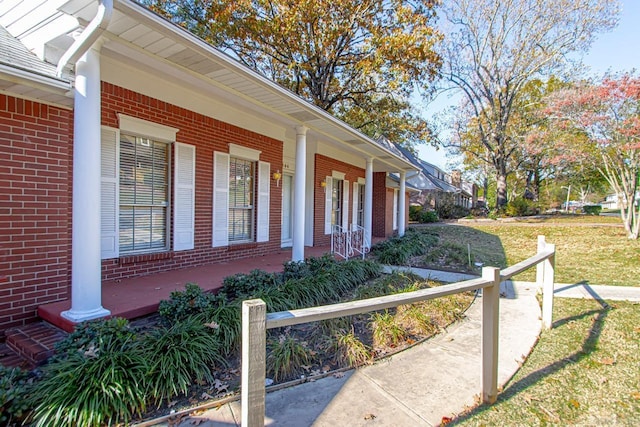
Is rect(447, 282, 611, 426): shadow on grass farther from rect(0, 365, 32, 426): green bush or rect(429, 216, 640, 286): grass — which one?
rect(0, 365, 32, 426): green bush

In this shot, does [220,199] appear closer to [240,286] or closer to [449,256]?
[240,286]

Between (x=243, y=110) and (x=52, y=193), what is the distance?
3.96m

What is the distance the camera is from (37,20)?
3793 mm

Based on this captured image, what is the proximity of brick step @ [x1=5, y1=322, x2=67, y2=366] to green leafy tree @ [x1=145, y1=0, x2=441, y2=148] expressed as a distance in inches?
463

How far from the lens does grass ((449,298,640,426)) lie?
2693 mm

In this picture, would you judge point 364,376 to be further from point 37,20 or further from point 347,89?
point 347,89

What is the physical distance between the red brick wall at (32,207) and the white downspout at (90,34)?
69 centimetres

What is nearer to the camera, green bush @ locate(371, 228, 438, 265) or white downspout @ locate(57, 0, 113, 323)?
white downspout @ locate(57, 0, 113, 323)

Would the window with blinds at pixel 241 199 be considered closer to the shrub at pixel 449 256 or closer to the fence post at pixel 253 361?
the shrub at pixel 449 256

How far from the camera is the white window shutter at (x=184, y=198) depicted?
19.9 ft

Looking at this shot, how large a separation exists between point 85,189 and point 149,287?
6.22 feet

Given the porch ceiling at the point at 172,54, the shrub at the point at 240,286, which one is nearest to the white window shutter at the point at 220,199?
the porch ceiling at the point at 172,54

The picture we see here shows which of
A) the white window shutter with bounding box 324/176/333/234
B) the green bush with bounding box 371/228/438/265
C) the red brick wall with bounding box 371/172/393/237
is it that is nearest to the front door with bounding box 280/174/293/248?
the white window shutter with bounding box 324/176/333/234

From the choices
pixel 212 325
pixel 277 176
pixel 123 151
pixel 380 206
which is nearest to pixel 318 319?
pixel 212 325
